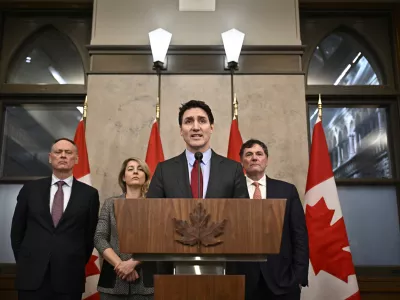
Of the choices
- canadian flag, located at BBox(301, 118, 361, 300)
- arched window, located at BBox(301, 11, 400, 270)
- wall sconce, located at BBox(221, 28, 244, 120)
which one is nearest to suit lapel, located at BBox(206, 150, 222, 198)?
canadian flag, located at BBox(301, 118, 361, 300)

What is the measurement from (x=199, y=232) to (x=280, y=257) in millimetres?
1204

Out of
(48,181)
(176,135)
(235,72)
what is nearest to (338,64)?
(235,72)

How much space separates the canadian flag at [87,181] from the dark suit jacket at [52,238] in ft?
2.02

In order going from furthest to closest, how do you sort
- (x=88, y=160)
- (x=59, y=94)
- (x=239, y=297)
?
(x=59, y=94) < (x=88, y=160) < (x=239, y=297)

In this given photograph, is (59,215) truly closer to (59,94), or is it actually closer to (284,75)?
(59,94)

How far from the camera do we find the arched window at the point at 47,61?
468cm

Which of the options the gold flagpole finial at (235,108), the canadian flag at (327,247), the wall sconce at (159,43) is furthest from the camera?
the wall sconce at (159,43)

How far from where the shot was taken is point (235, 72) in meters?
4.25

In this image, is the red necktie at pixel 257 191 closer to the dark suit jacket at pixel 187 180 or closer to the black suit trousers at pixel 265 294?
the black suit trousers at pixel 265 294

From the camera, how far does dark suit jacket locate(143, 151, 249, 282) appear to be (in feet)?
6.12

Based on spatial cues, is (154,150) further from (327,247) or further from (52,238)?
(327,247)

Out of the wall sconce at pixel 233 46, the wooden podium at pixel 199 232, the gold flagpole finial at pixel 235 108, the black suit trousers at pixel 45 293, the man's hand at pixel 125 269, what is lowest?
the black suit trousers at pixel 45 293

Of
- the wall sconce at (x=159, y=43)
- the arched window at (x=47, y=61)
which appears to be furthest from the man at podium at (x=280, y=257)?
the arched window at (x=47, y=61)

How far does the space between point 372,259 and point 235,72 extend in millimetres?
2072
